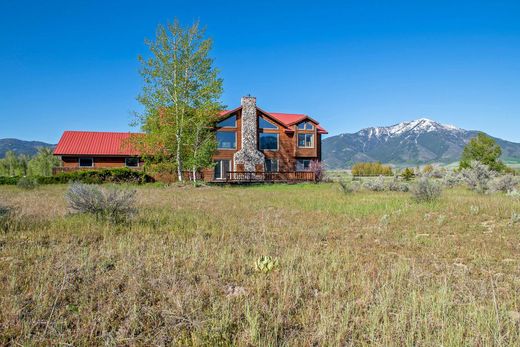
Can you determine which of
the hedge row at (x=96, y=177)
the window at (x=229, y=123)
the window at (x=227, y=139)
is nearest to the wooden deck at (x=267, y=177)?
the window at (x=227, y=139)

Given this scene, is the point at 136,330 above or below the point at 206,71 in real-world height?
below

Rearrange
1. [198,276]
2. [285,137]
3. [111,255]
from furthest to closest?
[285,137]
[111,255]
[198,276]

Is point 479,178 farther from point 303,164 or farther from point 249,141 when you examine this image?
point 249,141

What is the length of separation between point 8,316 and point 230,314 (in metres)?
2.23

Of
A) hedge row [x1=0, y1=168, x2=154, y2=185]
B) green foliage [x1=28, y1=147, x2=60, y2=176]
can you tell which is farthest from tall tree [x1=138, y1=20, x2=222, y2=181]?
green foliage [x1=28, y1=147, x2=60, y2=176]

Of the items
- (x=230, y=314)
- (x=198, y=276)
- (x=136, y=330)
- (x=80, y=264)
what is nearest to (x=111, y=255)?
(x=80, y=264)

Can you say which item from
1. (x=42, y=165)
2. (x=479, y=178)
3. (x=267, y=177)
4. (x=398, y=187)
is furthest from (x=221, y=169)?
(x=479, y=178)

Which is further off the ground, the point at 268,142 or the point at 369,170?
the point at 268,142

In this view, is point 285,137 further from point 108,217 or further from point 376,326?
point 376,326

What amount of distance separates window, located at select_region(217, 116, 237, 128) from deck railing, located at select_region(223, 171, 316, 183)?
228 inches

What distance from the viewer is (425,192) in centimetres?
1328

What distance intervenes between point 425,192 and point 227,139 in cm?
2625

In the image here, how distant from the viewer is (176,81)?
2878 centimetres

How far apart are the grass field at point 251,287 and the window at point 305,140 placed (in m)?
32.4
